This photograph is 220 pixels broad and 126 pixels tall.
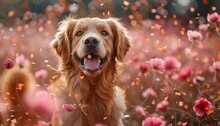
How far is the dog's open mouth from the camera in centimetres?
434

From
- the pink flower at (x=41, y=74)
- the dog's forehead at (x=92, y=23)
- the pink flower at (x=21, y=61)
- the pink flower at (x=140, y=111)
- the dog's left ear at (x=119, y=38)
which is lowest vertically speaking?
the pink flower at (x=140, y=111)

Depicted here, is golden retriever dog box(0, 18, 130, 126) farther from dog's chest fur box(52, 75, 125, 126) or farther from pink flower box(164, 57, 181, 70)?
pink flower box(164, 57, 181, 70)

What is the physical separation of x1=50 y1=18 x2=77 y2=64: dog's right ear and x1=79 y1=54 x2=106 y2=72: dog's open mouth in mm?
292

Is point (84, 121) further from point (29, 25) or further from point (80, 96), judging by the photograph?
point (29, 25)

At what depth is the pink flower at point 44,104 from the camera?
4.58 metres

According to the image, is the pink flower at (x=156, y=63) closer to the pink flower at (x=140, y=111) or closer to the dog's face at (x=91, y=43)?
the dog's face at (x=91, y=43)

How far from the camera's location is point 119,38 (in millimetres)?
4758

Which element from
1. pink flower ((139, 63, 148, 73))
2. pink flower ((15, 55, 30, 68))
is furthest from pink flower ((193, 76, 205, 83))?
pink flower ((15, 55, 30, 68))

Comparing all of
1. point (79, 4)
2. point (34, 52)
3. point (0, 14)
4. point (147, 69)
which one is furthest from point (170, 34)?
point (0, 14)

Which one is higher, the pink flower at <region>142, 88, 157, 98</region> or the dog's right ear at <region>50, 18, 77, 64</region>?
the dog's right ear at <region>50, 18, 77, 64</region>

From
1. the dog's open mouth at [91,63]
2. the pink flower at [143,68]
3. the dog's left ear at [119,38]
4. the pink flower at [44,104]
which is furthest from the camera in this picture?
the pink flower at [143,68]

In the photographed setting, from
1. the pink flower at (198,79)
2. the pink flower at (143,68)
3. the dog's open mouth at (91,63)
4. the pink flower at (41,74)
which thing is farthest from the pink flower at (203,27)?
the pink flower at (41,74)

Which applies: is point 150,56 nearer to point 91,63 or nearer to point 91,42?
point 91,63

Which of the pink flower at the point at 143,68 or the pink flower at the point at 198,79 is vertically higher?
the pink flower at the point at 143,68
